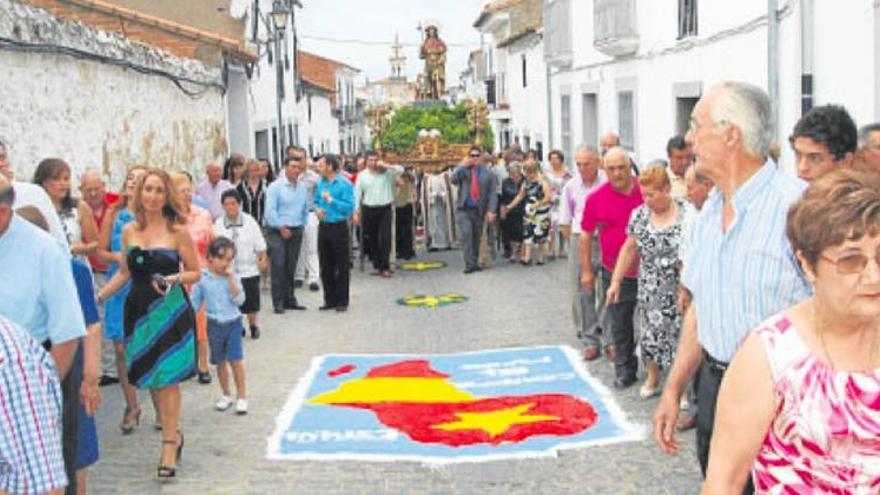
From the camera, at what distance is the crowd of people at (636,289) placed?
262cm

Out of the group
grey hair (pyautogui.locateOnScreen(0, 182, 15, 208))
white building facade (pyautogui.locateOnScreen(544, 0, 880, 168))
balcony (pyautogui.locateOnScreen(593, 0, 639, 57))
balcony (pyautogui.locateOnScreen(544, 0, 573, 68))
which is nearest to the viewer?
grey hair (pyautogui.locateOnScreen(0, 182, 15, 208))

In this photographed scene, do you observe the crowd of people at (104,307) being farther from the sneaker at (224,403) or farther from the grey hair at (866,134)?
the grey hair at (866,134)

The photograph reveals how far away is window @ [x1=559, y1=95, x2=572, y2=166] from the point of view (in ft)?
74.4

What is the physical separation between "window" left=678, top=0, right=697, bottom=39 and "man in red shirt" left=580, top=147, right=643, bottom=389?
19.8 feet

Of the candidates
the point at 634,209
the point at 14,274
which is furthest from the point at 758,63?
the point at 14,274

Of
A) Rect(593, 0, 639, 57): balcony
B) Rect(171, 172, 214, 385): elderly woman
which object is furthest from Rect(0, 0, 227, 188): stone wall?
Rect(593, 0, 639, 57): balcony

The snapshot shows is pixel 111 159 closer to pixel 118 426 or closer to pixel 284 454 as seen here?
pixel 118 426

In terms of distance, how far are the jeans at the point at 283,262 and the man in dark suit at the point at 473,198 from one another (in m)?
2.89

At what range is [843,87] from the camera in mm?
8562

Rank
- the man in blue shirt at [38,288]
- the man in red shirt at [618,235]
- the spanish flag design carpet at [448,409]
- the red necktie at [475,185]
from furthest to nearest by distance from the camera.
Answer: the red necktie at [475,185] < the man in red shirt at [618,235] < the spanish flag design carpet at [448,409] < the man in blue shirt at [38,288]

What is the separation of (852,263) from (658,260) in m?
4.62

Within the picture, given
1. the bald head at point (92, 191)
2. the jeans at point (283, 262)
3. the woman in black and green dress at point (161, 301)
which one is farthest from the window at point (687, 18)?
the woman in black and green dress at point (161, 301)

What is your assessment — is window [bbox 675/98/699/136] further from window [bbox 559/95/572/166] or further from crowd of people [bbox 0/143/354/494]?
window [bbox 559/95/572/166]

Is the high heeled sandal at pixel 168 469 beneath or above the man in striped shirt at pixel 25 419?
beneath
